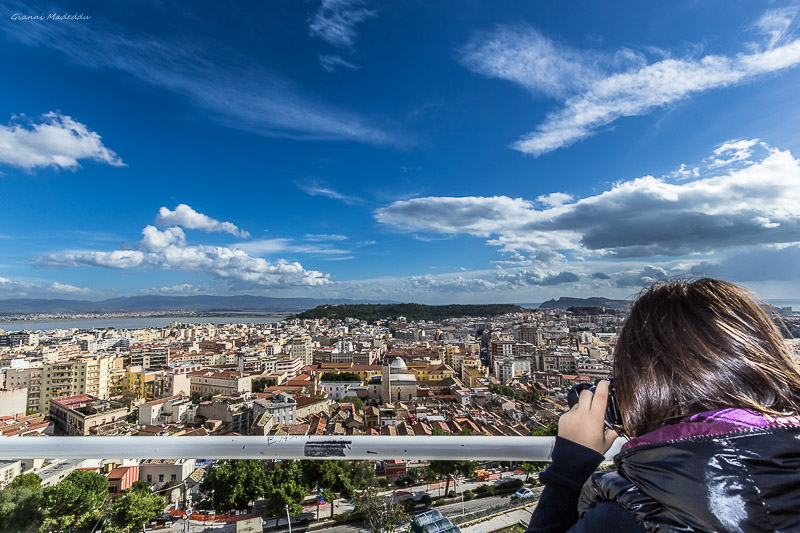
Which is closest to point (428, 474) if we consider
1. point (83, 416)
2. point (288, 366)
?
point (83, 416)

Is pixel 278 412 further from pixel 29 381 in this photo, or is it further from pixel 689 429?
pixel 29 381

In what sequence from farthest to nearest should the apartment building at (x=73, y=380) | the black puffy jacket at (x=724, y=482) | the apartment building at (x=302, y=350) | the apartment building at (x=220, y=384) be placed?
the apartment building at (x=302, y=350)
the apartment building at (x=220, y=384)
the apartment building at (x=73, y=380)
the black puffy jacket at (x=724, y=482)

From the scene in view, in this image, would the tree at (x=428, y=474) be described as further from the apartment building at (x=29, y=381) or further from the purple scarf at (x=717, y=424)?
the apartment building at (x=29, y=381)

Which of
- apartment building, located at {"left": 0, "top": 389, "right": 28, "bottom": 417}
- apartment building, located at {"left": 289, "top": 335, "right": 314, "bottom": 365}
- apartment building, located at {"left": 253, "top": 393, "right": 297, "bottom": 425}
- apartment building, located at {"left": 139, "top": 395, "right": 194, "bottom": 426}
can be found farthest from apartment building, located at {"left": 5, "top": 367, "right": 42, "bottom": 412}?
apartment building, located at {"left": 289, "top": 335, "right": 314, "bottom": 365}

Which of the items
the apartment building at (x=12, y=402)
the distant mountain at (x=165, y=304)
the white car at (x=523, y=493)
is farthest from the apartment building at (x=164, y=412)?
the distant mountain at (x=165, y=304)

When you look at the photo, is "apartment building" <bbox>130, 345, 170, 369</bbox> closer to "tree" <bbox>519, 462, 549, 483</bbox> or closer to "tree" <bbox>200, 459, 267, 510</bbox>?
"tree" <bbox>200, 459, 267, 510</bbox>

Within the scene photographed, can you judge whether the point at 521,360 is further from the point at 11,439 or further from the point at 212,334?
the point at 212,334
